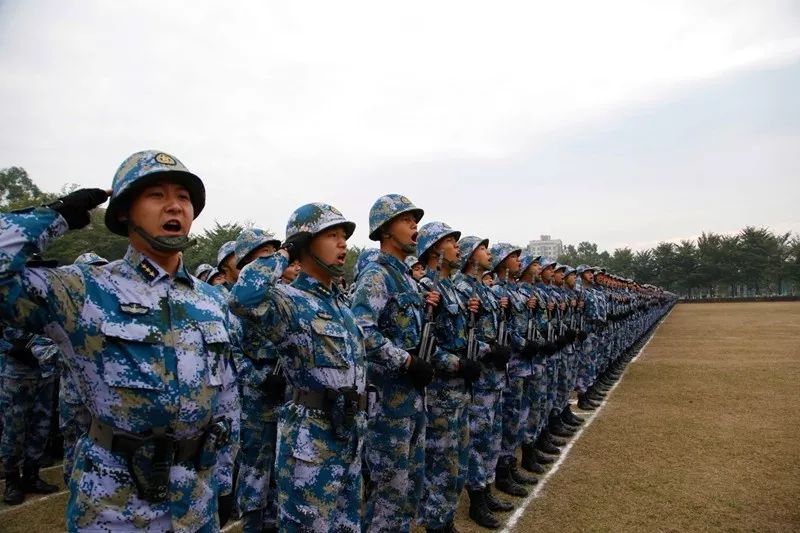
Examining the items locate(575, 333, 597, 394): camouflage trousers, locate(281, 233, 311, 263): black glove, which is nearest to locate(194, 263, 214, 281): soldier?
locate(281, 233, 311, 263): black glove

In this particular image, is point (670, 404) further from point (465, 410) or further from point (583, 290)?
point (465, 410)

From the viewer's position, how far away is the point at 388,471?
159 inches

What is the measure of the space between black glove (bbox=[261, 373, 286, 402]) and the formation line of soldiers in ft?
0.06

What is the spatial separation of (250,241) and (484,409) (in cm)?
293

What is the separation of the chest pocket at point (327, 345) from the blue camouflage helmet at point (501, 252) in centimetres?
531

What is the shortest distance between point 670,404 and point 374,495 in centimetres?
891

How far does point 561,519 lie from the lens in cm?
533

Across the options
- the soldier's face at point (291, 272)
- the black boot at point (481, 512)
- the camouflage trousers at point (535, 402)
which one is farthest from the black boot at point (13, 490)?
the camouflage trousers at point (535, 402)

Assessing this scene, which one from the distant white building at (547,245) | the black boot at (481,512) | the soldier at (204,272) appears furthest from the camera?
the distant white building at (547,245)

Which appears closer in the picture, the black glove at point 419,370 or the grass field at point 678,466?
the black glove at point 419,370

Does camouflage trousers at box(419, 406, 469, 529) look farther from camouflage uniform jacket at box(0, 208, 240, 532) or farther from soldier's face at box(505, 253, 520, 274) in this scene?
soldier's face at box(505, 253, 520, 274)

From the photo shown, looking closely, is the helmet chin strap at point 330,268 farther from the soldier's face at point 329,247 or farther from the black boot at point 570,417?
the black boot at point 570,417

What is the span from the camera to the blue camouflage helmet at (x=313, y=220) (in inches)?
136

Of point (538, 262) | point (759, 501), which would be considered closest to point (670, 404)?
point (538, 262)
